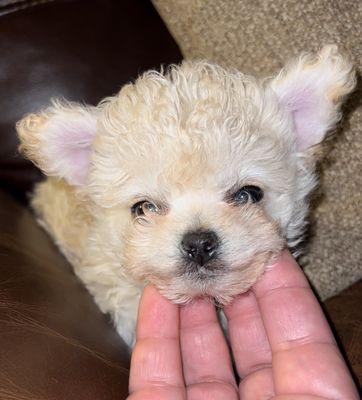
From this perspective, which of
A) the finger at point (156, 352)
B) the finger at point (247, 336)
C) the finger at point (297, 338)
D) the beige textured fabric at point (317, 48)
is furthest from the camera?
the beige textured fabric at point (317, 48)

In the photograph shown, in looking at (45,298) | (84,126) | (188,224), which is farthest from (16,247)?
(188,224)

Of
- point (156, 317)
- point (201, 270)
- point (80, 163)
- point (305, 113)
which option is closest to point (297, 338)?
point (201, 270)

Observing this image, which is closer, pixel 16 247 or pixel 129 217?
pixel 129 217

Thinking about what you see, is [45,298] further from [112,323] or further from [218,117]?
[218,117]

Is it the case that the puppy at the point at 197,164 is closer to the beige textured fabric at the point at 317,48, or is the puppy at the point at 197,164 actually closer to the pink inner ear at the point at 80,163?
the pink inner ear at the point at 80,163

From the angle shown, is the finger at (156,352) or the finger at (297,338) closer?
the finger at (297,338)

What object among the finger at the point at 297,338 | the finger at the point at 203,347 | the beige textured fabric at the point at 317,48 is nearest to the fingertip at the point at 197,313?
the finger at the point at 203,347

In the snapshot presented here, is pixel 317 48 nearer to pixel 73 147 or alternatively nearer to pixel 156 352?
pixel 73 147
